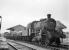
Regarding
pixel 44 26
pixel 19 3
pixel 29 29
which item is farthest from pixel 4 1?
pixel 29 29

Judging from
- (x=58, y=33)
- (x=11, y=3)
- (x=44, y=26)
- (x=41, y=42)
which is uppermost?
(x=11, y=3)

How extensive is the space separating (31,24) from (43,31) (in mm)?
3247

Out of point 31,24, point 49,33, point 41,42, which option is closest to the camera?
point 49,33

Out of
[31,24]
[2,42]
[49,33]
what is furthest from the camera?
[31,24]

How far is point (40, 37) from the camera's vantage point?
1139 centimetres

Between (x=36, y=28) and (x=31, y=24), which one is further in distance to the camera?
(x=31, y=24)

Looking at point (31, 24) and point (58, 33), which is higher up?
point (31, 24)

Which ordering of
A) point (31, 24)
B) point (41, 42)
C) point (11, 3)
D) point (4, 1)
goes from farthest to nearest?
point (31, 24) < point (41, 42) < point (11, 3) < point (4, 1)

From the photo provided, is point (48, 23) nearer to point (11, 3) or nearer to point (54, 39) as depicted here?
point (54, 39)

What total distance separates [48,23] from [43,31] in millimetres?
954

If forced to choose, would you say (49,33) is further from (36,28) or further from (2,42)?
(2,42)

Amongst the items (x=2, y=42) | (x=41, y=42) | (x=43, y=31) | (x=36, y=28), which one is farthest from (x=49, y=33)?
(x=2, y=42)

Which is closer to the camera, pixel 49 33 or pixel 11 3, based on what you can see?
pixel 11 3

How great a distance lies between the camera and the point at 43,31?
1093 centimetres
